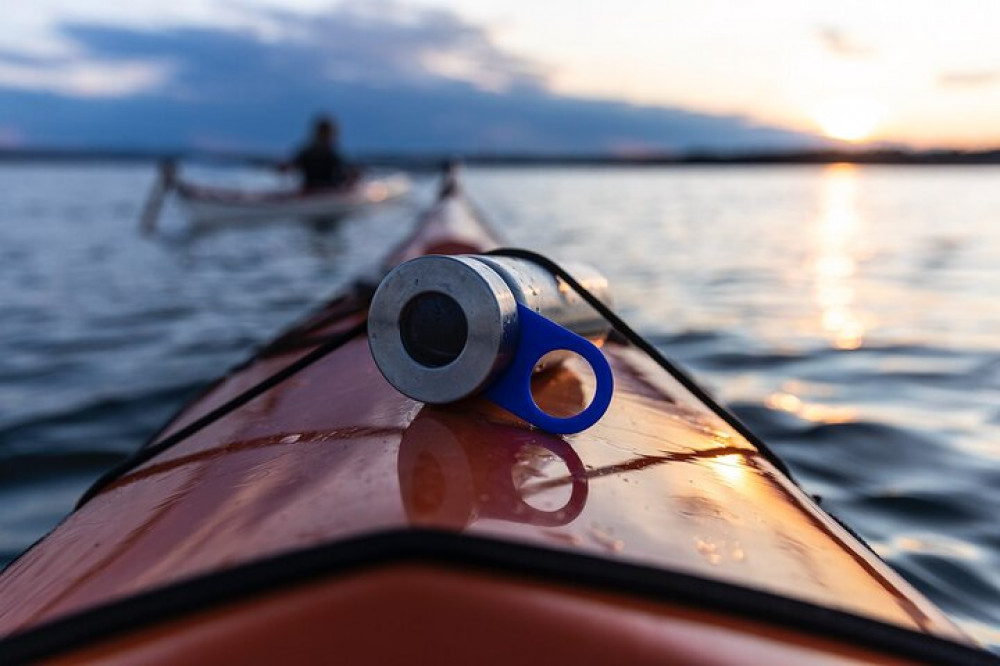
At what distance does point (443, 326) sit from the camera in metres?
1.30

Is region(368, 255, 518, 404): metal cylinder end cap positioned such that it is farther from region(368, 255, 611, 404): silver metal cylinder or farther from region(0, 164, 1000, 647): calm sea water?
region(0, 164, 1000, 647): calm sea water

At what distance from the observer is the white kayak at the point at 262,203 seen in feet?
37.9

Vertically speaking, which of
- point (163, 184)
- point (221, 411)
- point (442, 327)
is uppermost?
point (442, 327)

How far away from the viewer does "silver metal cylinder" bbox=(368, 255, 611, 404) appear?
127 cm

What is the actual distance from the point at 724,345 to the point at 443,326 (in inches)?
168

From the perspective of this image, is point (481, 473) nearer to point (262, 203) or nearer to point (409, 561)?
point (409, 561)

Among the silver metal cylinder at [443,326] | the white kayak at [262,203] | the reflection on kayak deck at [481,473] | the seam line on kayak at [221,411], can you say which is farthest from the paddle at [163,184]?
the reflection on kayak deck at [481,473]

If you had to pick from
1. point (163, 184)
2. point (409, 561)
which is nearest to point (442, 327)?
point (409, 561)

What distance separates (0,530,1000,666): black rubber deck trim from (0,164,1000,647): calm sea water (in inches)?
44.3

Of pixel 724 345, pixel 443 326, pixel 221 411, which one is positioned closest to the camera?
pixel 443 326

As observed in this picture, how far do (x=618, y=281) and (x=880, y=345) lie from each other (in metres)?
3.08

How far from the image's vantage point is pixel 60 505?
280cm

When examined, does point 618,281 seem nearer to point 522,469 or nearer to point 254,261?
point 254,261

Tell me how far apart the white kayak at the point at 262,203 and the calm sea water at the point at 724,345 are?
296 millimetres
